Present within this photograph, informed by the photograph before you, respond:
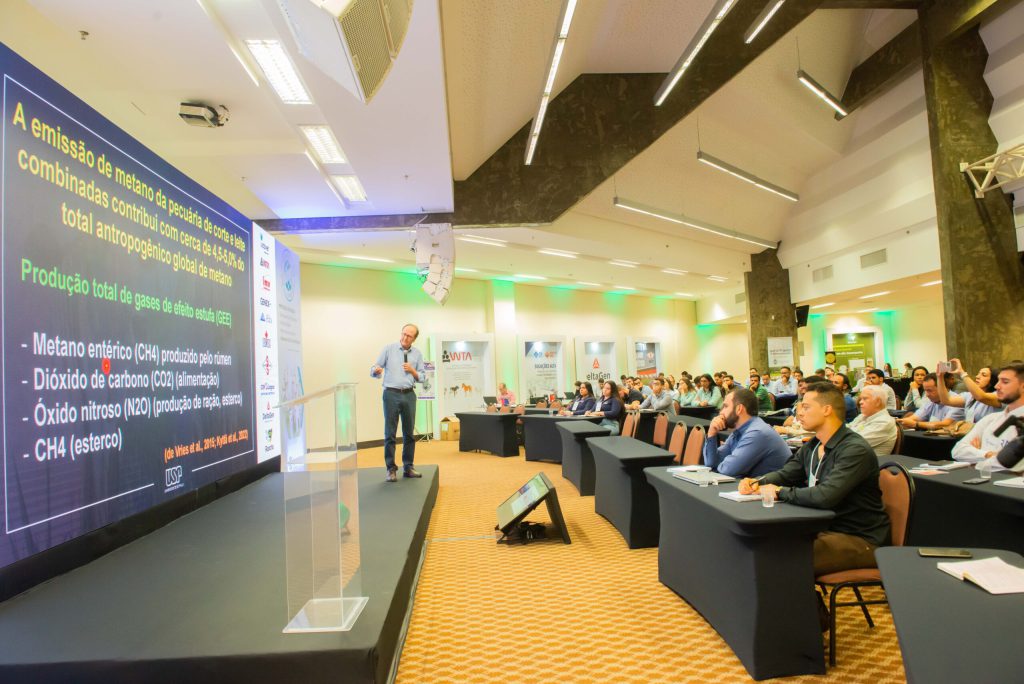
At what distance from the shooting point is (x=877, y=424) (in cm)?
412

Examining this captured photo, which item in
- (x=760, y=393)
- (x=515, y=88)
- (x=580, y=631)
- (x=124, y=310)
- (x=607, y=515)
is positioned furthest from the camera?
(x=760, y=393)

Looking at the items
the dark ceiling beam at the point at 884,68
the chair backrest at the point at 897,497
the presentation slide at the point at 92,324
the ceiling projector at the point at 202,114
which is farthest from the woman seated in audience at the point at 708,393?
the ceiling projector at the point at 202,114

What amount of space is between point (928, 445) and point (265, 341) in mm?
6421

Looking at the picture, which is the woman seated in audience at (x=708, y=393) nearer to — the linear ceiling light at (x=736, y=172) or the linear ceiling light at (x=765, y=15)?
the linear ceiling light at (x=736, y=172)

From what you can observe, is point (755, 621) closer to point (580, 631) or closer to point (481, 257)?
point (580, 631)

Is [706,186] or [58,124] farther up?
[706,186]

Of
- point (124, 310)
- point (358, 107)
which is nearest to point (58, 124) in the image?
point (124, 310)

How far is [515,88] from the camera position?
21.9 feet

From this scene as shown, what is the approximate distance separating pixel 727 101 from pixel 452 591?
899 centimetres

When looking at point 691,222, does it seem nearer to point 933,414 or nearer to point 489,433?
point 489,433

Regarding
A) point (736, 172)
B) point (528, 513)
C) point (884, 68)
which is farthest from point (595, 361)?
point (528, 513)

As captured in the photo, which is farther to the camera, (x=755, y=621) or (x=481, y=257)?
(x=481, y=257)

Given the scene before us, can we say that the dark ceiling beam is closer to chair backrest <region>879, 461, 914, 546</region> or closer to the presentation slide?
chair backrest <region>879, 461, 914, 546</region>

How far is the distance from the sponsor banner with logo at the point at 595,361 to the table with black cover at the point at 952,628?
1428 cm
